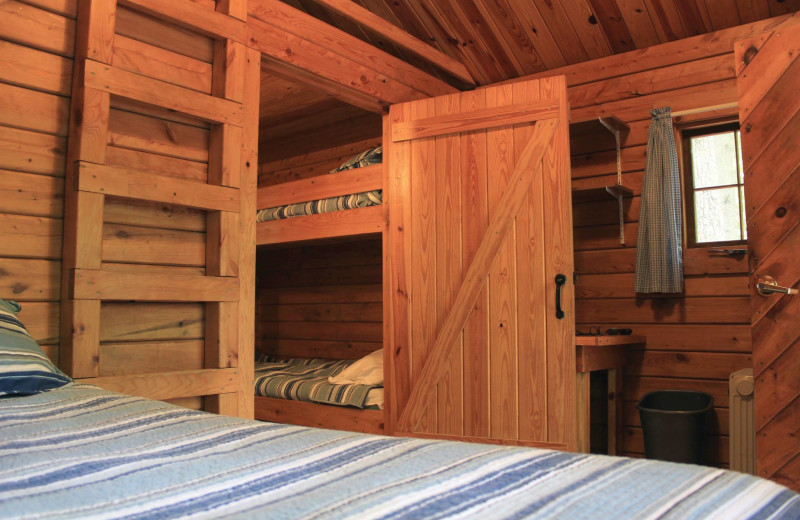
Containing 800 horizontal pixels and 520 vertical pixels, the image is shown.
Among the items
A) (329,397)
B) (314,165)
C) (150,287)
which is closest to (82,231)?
(150,287)

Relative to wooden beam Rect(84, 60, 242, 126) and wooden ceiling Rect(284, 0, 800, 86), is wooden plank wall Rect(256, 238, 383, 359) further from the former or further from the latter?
wooden beam Rect(84, 60, 242, 126)

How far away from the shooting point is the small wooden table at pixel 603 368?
3061 millimetres

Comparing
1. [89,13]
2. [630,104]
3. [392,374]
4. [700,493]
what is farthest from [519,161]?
[700,493]

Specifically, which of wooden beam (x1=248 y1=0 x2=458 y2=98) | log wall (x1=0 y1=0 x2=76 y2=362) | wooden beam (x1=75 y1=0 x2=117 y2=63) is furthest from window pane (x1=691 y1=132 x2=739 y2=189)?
log wall (x1=0 y1=0 x2=76 y2=362)

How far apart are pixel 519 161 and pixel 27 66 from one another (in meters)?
2.09

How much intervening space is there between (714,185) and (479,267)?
1437 millimetres

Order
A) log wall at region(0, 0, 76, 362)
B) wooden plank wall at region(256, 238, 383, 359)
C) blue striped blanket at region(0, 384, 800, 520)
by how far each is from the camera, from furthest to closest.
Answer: wooden plank wall at region(256, 238, 383, 359), log wall at region(0, 0, 76, 362), blue striped blanket at region(0, 384, 800, 520)

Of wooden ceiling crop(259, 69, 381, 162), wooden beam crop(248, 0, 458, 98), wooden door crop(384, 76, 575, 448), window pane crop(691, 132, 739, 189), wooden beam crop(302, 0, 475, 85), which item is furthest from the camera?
wooden ceiling crop(259, 69, 381, 162)

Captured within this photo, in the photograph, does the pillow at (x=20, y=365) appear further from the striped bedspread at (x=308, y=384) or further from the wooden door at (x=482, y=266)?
the striped bedspread at (x=308, y=384)

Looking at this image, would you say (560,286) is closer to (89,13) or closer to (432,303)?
(432,303)

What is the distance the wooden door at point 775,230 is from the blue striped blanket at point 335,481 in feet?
5.61

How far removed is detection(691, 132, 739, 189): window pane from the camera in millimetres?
3576

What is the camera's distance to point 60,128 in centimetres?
232

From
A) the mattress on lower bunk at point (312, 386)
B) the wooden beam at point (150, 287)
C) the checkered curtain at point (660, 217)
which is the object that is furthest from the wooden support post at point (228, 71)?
the checkered curtain at point (660, 217)
